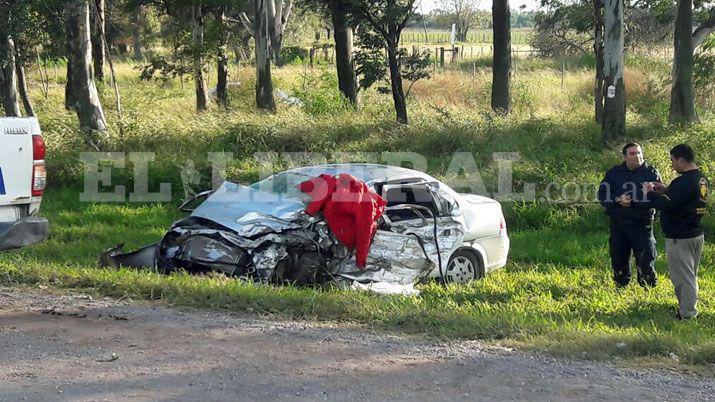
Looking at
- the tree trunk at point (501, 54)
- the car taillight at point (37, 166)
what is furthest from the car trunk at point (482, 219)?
the tree trunk at point (501, 54)

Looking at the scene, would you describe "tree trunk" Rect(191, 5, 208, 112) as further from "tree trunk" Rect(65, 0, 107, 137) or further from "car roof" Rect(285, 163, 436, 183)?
"car roof" Rect(285, 163, 436, 183)

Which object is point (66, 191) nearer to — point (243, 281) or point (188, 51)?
point (243, 281)

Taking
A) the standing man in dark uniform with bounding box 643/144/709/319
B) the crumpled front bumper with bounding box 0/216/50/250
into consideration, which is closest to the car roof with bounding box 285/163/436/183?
the standing man in dark uniform with bounding box 643/144/709/319

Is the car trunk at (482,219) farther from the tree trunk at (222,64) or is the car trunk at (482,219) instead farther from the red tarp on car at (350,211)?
the tree trunk at (222,64)

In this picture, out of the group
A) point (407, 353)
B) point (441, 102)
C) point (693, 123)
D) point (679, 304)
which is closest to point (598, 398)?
point (407, 353)

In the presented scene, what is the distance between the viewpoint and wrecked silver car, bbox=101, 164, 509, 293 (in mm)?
8477

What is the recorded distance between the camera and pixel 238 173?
15.6 metres

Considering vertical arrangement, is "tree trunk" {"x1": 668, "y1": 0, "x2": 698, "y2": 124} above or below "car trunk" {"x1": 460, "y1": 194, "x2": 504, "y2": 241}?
above

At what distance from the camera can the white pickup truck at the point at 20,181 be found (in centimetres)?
718

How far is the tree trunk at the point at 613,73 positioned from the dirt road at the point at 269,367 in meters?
11.1

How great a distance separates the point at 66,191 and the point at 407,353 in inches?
440

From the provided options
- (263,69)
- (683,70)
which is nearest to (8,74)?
(263,69)

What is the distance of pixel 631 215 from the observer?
947 centimetres

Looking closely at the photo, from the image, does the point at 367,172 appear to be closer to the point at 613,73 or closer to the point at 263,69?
the point at 613,73
